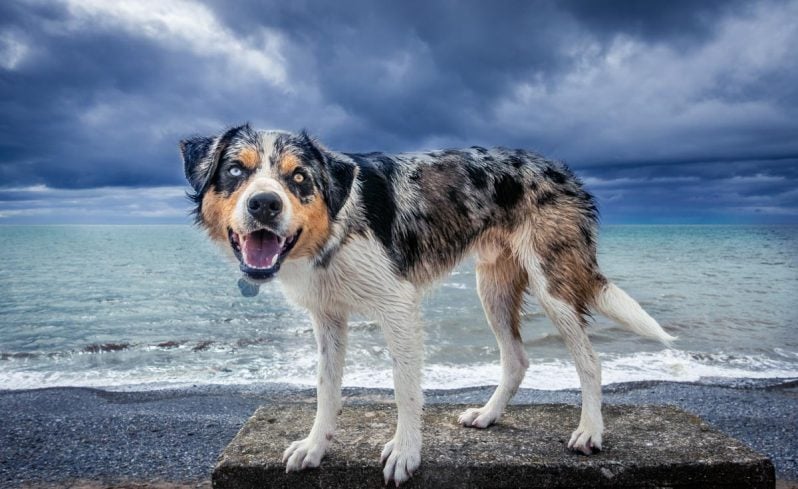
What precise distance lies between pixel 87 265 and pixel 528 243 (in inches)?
1529

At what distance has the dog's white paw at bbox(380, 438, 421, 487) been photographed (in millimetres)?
3859

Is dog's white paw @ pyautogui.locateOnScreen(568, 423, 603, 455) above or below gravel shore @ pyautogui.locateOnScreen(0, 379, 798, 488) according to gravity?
above

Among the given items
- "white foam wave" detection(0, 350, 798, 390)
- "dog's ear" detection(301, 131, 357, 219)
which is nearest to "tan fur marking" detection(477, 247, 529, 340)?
"dog's ear" detection(301, 131, 357, 219)

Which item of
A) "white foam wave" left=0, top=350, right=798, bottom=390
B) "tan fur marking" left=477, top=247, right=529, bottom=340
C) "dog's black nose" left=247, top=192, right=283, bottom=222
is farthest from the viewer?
"white foam wave" left=0, top=350, right=798, bottom=390

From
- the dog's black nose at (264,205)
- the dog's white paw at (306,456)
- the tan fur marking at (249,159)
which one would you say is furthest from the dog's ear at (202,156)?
the dog's white paw at (306,456)

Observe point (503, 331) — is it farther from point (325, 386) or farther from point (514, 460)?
point (325, 386)

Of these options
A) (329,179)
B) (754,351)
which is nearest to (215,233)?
(329,179)

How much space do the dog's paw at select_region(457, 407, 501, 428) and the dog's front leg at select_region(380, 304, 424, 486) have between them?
1022 millimetres

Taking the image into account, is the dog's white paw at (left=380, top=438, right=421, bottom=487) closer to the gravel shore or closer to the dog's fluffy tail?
the dog's fluffy tail

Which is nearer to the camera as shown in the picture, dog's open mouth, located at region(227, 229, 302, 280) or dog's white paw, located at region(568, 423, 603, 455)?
dog's open mouth, located at region(227, 229, 302, 280)

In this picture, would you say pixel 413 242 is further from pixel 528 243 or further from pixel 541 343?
pixel 541 343

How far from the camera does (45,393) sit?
9.11 m

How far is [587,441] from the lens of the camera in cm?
426

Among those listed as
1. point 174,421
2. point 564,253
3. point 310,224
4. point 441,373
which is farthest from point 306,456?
point 441,373
